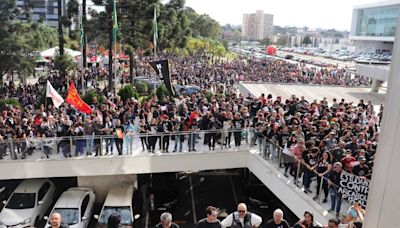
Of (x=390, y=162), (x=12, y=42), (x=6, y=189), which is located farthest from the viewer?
(x=12, y=42)

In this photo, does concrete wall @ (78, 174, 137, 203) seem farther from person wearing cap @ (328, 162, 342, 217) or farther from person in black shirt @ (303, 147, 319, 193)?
person wearing cap @ (328, 162, 342, 217)

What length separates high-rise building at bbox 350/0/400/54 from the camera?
64125mm

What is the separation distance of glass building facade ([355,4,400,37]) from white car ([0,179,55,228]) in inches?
2365

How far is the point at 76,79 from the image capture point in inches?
1096

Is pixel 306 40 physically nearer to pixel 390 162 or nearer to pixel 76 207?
pixel 76 207

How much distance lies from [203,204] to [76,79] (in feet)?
54.8

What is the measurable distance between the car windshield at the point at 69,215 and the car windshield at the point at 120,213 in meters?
0.76

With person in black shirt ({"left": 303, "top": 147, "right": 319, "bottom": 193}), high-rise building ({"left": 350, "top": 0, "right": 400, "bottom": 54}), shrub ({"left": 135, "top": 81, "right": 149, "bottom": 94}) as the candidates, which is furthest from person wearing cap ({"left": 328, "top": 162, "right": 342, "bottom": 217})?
high-rise building ({"left": 350, "top": 0, "right": 400, "bottom": 54})

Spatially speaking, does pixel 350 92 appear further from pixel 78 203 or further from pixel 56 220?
pixel 56 220

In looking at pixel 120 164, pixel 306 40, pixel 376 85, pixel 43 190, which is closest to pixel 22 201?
pixel 43 190

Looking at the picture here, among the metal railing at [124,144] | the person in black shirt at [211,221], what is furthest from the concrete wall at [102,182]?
the person in black shirt at [211,221]

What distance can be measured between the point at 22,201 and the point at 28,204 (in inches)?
9.6

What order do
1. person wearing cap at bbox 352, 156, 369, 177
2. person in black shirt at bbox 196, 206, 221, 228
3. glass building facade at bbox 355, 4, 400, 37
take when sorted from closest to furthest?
person in black shirt at bbox 196, 206, 221, 228 → person wearing cap at bbox 352, 156, 369, 177 → glass building facade at bbox 355, 4, 400, 37

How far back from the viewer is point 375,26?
2729 inches
